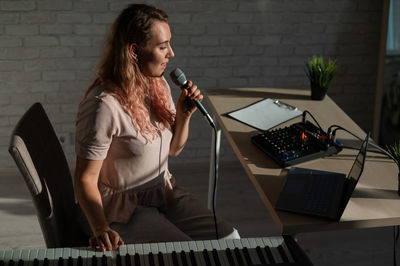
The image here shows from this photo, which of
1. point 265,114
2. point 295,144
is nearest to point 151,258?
point 295,144

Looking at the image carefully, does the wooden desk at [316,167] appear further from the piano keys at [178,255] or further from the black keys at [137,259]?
the black keys at [137,259]

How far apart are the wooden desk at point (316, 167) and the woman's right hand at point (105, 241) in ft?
1.58

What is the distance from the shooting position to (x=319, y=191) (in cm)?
170

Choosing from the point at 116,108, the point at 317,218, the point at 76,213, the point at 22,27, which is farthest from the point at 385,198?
the point at 22,27

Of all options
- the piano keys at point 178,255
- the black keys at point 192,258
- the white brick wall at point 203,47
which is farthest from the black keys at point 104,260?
the white brick wall at point 203,47

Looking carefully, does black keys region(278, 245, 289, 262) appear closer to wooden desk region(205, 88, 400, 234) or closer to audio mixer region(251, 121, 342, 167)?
wooden desk region(205, 88, 400, 234)

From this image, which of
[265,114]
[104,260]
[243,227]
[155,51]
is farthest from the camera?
[243,227]

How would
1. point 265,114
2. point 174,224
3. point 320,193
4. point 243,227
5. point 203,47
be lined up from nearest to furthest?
point 320,193, point 174,224, point 265,114, point 243,227, point 203,47

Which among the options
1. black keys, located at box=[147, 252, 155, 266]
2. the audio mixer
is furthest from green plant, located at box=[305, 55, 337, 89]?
black keys, located at box=[147, 252, 155, 266]

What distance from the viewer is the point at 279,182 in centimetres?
178

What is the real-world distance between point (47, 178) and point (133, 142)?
0.31 meters

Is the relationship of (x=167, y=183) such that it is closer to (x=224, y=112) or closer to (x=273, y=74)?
(x=224, y=112)

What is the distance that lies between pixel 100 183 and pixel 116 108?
11.9 inches

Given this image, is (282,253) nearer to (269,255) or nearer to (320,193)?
(269,255)
